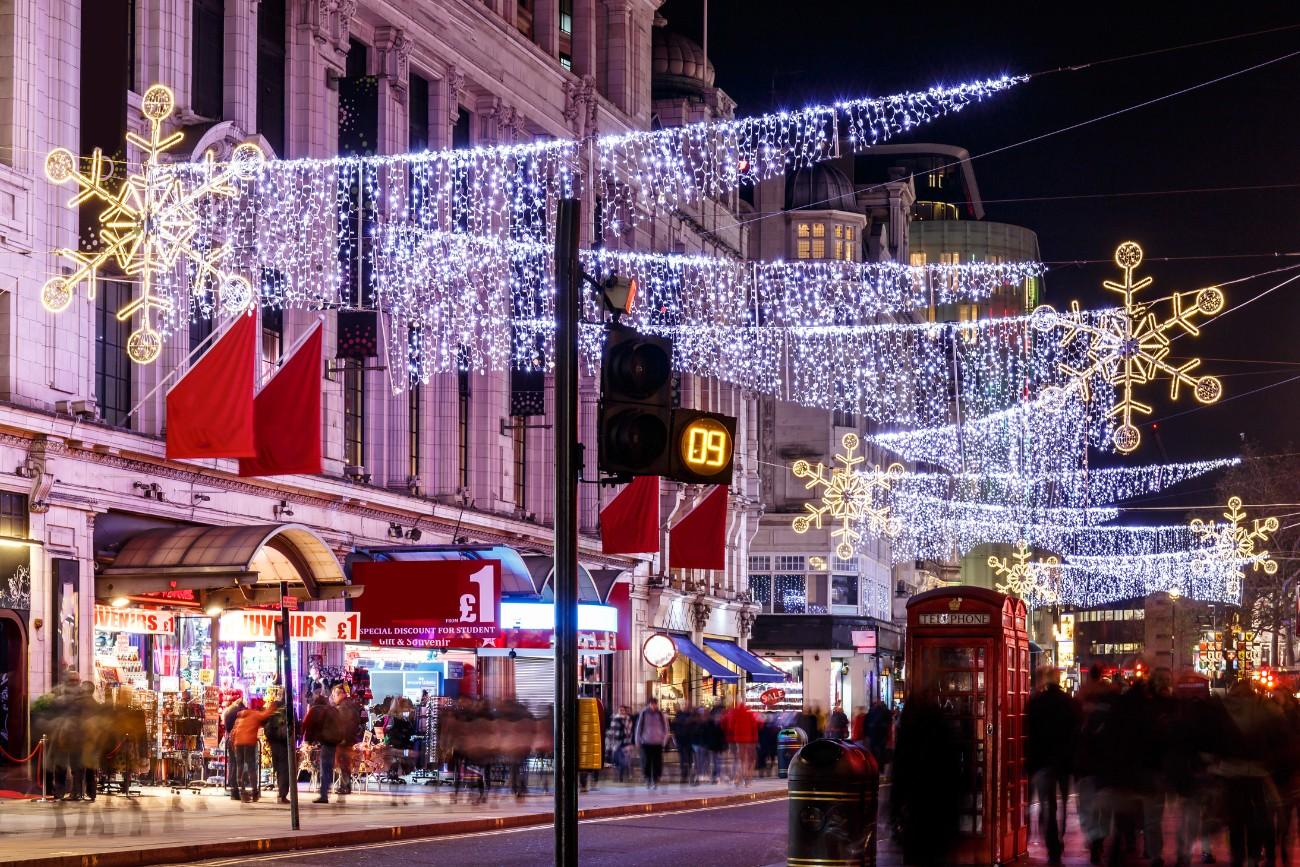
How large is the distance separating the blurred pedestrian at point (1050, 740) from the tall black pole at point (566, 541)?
1108 cm

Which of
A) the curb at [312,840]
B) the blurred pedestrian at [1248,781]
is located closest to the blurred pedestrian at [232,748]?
the curb at [312,840]

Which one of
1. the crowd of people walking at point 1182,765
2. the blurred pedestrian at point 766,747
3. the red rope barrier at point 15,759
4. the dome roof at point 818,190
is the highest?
the dome roof at point 818,190

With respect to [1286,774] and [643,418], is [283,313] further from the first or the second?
[643,418]

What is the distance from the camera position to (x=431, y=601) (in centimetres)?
3572

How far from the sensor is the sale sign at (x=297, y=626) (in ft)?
112

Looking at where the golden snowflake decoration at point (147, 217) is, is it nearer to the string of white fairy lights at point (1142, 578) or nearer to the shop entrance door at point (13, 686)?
the shop entrance door at point (13, 686)

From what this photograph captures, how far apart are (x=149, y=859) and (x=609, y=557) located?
34701 millimetres

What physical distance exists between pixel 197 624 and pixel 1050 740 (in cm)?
1825

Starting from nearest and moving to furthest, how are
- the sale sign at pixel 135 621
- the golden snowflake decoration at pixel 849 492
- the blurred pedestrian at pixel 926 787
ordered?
the blurred pedestrian at pixel 926 787 → the sale sign at pixel 135 621 → the golden snowflake decoration at pixel 849 492

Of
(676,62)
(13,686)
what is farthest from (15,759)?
(676,62)

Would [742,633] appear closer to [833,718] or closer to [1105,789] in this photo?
[833,718]

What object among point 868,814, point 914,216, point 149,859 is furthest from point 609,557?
point 914,216

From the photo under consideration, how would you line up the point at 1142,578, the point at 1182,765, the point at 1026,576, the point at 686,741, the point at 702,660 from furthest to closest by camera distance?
the point at 1142,578
the point at 1026,576
the point at 702,660
the point at 686,741
the point at 1182,765

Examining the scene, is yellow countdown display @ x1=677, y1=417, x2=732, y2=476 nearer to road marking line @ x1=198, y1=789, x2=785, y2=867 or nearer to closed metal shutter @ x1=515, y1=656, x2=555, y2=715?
road marking line @ x1=198, y1=789, x2=785, y2=867
